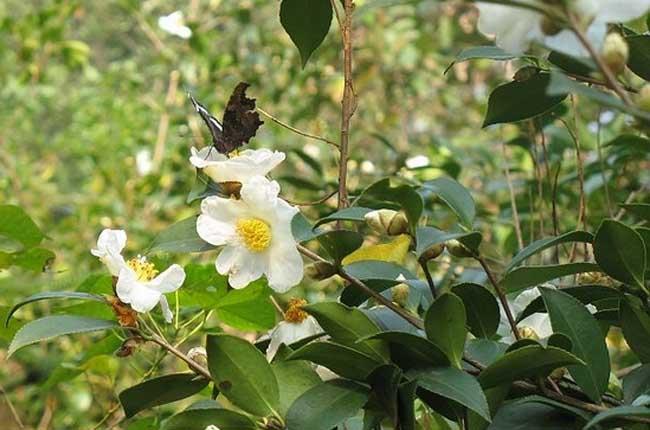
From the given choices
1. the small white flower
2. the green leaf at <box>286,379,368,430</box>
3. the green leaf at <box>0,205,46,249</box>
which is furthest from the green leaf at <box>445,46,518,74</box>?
the small white flower

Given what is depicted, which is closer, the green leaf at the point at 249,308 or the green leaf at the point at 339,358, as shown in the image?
the green leaf at the point at 339,358

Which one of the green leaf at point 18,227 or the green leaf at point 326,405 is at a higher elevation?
the green leaf at point 326,405

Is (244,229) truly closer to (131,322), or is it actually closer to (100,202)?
(131,322)

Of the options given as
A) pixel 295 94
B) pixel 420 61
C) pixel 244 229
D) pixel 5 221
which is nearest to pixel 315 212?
pixel 5 221

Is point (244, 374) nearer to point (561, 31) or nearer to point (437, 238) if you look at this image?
point (437, 238)

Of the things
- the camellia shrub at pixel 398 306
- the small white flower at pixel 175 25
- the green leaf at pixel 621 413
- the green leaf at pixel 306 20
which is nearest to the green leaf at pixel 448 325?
the camellia shrub at pixel 398 306

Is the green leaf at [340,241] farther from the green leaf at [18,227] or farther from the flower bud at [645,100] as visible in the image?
the green leaf at [18,227]

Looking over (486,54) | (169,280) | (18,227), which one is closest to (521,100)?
(486,54)
